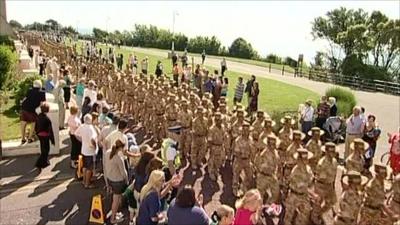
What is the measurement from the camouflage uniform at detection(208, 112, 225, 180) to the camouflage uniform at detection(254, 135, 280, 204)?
200 centimetres

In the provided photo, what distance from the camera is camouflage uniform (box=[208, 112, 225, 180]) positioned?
34.1ft

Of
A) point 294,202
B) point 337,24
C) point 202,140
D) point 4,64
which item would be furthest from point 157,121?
point 337,24

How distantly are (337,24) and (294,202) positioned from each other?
4823 cm

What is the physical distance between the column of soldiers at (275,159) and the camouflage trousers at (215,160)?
23 mm

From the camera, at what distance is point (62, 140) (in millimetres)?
13641

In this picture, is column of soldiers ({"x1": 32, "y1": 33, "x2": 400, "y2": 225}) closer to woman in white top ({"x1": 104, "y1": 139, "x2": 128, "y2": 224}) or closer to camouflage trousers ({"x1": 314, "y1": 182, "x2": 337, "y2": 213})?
camouflage trousers ({"x1": 314, "y1": 182, "x2": 337, "y2": 213})

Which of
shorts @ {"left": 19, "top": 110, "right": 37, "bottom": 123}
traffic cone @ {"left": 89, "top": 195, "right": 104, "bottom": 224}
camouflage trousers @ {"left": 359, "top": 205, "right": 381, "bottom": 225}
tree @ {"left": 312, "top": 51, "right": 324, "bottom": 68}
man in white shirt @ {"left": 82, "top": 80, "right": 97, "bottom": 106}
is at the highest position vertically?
tree @ {"left": 312, "top": 51, "right": 324, "bottom": 68}

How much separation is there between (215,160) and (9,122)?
913cm

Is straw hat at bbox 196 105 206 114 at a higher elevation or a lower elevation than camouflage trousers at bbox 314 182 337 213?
higher

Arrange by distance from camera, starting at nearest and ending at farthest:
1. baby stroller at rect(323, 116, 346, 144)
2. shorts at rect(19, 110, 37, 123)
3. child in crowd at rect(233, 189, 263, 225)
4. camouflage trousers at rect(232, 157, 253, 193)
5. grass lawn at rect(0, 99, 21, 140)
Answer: child in crowd at rect(233, 189, 263, 225) → camouflage trousers at rect(232, 157, 253, 193) → shorts at rect(19, 110, 37, 123) → baby stroller at rect(323, 116, 346, 144) → grass lawn at rect(0, 99, 21, 140)

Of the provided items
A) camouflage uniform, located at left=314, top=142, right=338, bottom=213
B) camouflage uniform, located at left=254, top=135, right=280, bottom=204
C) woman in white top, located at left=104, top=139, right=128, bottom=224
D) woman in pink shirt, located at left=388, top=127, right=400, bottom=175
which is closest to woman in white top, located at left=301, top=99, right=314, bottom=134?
woman in pink shirt, located at left=388, top=127, right=400, bottom=175

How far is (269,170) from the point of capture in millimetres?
8305

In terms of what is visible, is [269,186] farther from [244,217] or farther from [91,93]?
[91,93]

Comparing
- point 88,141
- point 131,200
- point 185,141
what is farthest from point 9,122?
point 131,200
